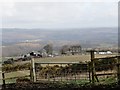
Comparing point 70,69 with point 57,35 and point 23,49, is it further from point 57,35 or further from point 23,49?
point 57,35

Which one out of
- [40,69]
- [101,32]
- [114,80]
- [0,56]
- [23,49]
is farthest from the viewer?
[101,32]

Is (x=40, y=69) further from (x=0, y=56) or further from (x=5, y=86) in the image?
(x=0, y=56)

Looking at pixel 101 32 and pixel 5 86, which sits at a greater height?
pixel 101 32

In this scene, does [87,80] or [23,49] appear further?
[23,49]

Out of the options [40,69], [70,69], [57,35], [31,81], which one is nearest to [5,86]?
[31,81]

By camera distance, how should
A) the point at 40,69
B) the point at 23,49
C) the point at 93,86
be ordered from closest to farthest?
the point at 93,86, the point at 40,69, the point at 23,49

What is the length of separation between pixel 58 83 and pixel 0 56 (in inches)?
191

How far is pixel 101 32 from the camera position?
107ft

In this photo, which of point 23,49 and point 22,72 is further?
point 23,49

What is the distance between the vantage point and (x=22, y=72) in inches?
460

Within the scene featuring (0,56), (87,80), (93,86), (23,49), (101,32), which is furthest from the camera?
(101,32)

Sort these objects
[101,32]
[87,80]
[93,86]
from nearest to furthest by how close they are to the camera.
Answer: [93,86] < [87,80] < [101,32]

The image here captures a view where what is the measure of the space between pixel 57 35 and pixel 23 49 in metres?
13.0

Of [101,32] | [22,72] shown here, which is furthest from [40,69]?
[101,32]
